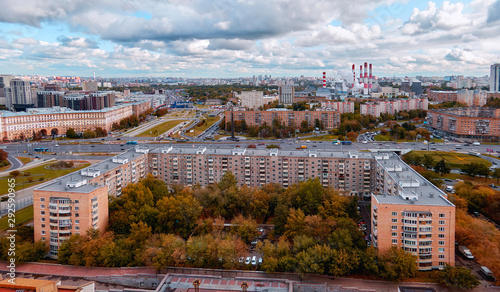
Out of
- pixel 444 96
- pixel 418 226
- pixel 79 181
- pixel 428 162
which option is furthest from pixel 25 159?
pixel 444 96

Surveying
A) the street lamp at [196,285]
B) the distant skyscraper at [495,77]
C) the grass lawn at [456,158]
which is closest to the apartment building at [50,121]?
the grass lawn at [456,158]

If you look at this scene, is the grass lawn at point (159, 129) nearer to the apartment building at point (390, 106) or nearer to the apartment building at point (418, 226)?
the apartment building at point (390, 106)

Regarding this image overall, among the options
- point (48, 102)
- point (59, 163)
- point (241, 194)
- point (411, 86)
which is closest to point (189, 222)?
point (241, 194)

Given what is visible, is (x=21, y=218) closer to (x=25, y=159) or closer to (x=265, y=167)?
(x=265, y=167)

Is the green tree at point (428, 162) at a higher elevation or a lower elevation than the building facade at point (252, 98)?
lower

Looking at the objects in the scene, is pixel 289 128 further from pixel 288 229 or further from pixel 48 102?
pixel 48 102
